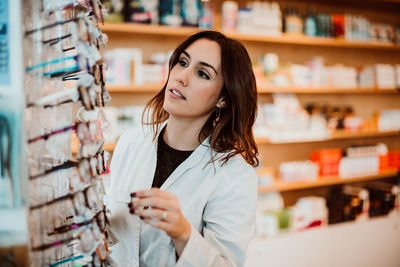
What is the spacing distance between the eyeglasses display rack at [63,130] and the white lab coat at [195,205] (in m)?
0.35

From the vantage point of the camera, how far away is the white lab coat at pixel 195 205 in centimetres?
118

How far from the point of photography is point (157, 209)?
884 mm

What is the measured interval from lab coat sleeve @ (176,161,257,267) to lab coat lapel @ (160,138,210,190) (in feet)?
0.38

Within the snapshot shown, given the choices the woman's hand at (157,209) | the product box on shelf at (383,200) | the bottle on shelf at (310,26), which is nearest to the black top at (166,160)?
the woman's hand at (157,209)

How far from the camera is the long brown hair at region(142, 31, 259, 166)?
1450 millimetres

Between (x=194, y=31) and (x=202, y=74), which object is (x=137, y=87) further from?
(x=202, y=74)

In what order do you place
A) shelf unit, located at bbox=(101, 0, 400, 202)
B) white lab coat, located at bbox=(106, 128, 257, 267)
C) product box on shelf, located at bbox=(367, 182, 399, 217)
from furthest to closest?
product box on shelf, located at bbox=(367, 182, 399, 217) < shelf unit, located at bbox=(101, 0, 400, 202) < white lab coat, located at bbox=(106, 128, 257, 267)

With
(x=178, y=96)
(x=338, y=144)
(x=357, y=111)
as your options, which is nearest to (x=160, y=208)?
(x=178, y=96)

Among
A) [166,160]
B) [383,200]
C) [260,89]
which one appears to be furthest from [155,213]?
[383,200]

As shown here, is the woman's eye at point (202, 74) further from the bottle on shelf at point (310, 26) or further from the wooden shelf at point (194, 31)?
the bottle on shelf at point (310, 26)

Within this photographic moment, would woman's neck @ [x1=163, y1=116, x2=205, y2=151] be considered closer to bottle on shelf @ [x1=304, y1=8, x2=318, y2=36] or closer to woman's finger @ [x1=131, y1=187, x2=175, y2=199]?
woman's finger @ [x1=131, y1=187, x2=175, y2=199]

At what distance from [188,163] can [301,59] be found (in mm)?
3040

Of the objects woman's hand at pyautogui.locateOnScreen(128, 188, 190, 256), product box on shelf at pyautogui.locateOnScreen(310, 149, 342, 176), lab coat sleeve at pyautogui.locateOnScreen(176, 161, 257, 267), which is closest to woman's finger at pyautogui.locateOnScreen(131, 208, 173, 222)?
woman's hand at pyautogui.locateOnScreen(128, 188, 190, 256)

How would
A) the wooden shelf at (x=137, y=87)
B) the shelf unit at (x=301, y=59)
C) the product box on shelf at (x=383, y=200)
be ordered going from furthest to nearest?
the product box on shelf at (x=383, y=200) < the shelf unit at (x=301, y=59) < the wooden shelf at (x=137, y=87)
